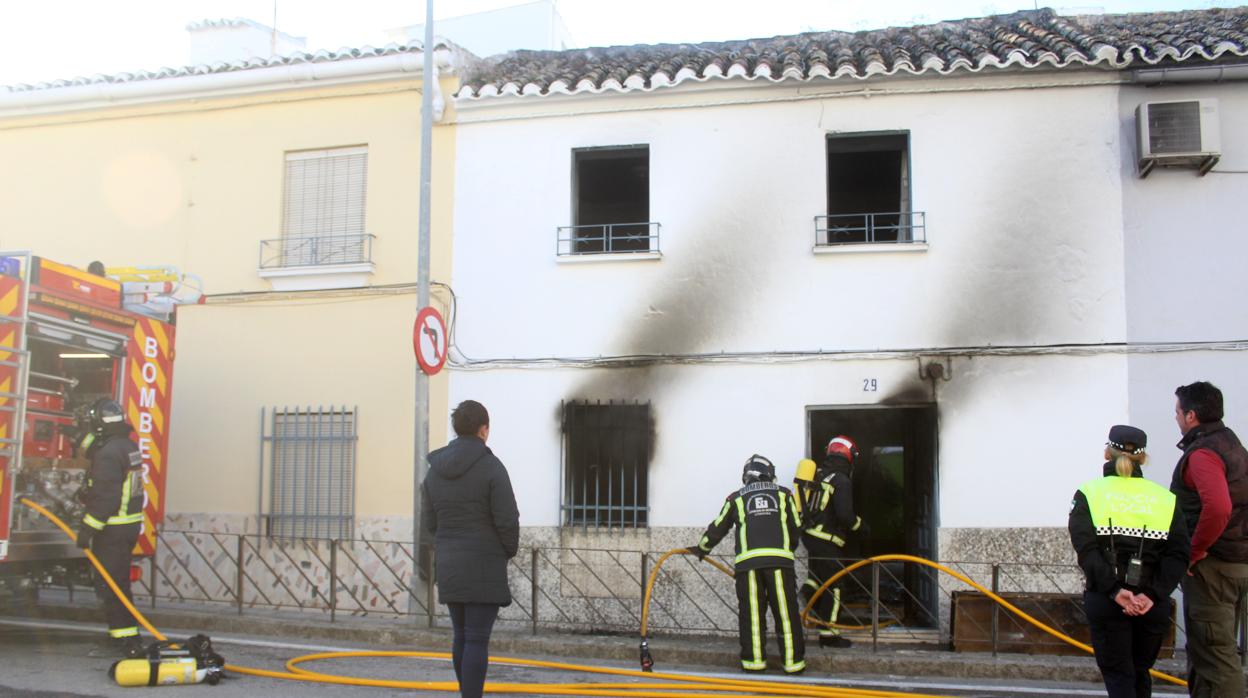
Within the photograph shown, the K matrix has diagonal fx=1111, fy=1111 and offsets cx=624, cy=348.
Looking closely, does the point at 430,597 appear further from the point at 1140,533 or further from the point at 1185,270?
the point at 1185,270

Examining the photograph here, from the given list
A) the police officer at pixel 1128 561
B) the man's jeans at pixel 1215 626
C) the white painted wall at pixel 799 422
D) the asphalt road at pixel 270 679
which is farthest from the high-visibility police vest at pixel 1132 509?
the white painted wall at pixel 799 422

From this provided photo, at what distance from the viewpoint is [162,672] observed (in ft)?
24.3

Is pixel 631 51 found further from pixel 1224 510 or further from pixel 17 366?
pixel 1224 510

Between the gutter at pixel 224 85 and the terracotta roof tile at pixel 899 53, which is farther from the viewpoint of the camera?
the gutter at pixel 224 85

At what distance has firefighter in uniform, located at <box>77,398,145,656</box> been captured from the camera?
802cm

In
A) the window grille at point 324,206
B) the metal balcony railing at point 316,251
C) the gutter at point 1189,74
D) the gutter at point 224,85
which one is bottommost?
the metal balcony railing at point 316,251

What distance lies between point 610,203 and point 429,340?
3644 millimetres

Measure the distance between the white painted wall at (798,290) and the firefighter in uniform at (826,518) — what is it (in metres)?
0.48

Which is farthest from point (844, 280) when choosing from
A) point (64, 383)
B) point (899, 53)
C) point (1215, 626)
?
point (64, 383)

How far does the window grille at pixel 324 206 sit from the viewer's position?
1193 centimetres

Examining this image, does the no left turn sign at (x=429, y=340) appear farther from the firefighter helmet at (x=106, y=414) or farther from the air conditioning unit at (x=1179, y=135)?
the air conditioning unit at (x=1179, y=135)

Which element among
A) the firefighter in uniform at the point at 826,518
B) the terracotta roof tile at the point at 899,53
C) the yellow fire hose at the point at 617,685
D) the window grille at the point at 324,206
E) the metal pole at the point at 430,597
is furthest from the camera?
the window grille at the point at 324,206

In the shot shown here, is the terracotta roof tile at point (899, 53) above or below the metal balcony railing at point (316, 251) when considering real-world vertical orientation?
above

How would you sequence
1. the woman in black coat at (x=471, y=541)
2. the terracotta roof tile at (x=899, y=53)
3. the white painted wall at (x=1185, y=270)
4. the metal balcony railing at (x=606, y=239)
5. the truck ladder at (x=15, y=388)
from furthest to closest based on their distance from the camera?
the metal balcony railing at (x=606, y=239), the terracotta roof tile at (x=899, y=53), the white painted wall at (x=1185, y=270), the truck ladder at (x=15, y=388), the woman in black coat at (x=471, y=541)
